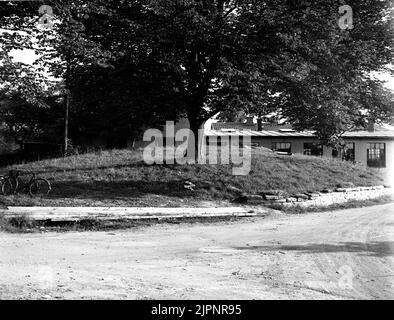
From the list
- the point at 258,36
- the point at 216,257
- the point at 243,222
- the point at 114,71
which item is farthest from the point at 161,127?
the point at 216,257

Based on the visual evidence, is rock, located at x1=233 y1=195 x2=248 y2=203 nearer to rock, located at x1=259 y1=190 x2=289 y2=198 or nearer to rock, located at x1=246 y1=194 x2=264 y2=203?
rock, located at x1=246 y1=194 x2=264 y2=203

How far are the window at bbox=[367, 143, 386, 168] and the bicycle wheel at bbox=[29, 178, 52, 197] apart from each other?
40.8 metres

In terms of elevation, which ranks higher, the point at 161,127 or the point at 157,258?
the point at 161,127

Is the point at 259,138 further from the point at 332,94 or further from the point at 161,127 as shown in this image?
the point at 332,94

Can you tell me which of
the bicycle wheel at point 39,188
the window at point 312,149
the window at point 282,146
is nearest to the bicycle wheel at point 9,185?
the bicycle wheel at point 39,188

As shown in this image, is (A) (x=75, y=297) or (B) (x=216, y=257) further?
(B) (x=216, y=257)

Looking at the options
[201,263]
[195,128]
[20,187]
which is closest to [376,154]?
[195,128]

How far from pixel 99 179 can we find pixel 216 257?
34.2 feet

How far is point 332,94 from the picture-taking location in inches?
798

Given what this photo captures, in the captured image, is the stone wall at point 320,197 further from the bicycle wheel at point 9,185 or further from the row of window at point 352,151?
the row of window at point 352,151

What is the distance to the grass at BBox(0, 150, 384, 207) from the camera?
16.7 m

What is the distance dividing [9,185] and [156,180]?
5818mm

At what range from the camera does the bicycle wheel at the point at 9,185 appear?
15917 mm

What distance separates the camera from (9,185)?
1606 centimetres
